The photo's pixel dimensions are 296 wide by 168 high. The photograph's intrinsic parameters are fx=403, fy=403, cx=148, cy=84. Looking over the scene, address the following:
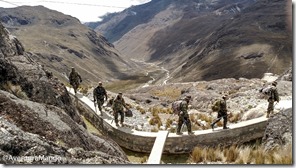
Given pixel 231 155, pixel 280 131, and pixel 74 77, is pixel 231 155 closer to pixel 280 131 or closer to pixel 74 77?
pixel 280 131

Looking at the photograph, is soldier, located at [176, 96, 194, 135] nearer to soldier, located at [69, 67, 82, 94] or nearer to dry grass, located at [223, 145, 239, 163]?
dry grass, located at [223, 145, 239, 163]

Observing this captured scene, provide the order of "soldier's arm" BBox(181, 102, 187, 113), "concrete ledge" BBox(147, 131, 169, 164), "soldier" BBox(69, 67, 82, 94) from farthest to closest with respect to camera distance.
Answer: "soldier" BBox(69, 67, 82, 94) → "soldier's arm" BBox(181, 102, 187, 113) → "concrete ledge" BBox(147, 131, 169, 164)

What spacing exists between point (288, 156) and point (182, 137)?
9894 mm

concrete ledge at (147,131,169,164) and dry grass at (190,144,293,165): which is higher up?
concrete ledge at (147,131,169,164)

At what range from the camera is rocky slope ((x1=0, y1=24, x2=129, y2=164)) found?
10.4 metres

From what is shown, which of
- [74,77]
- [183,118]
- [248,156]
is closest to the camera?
[248,156]

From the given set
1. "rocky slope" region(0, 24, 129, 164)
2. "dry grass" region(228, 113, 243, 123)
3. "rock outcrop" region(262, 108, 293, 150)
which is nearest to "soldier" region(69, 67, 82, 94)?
"rocky slope" region(0, 24, 129, 164)

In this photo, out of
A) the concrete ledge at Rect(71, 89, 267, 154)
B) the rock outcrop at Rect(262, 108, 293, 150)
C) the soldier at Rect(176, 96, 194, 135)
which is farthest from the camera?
the soldier at Rect(176, 96, 194, 135)

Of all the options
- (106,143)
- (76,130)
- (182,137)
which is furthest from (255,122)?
(76,130)

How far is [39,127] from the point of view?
43.3ft

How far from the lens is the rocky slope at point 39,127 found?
10445mm

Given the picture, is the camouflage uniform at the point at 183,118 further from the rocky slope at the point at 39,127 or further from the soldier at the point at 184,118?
the rocky slope at the point at 39,127

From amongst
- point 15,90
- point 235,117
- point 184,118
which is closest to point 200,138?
point 184,118

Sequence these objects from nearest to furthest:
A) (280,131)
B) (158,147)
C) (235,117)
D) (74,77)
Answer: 1. (280,131)
2. (158,147)
3. (235,117)
4. (74,77)
